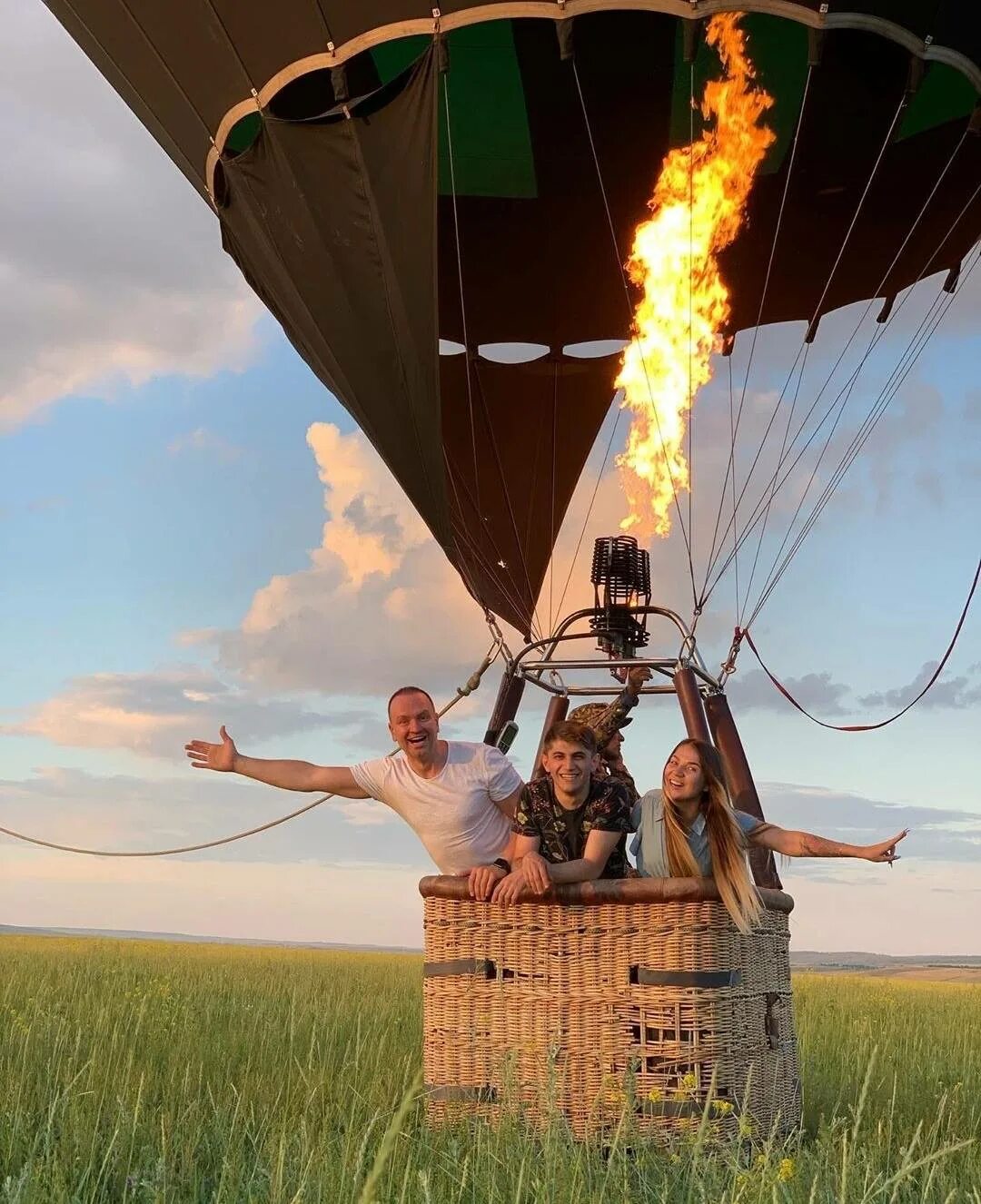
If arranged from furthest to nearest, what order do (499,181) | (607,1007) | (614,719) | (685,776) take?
(499,181) < (614,719) < (685,776) < (607,1007)

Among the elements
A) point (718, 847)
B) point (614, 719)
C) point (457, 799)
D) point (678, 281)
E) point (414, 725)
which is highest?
point (678, 281)

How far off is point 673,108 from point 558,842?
546 centimetres

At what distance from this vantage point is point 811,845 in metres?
4.35

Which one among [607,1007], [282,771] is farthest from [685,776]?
[282,771]

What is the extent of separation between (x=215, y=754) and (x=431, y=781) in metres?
0.78

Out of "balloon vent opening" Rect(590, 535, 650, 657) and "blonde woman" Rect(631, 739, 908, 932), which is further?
"balloon vent opening" Rect(590, 535, 650, 657)

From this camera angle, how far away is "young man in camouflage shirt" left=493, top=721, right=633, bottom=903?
409 cm

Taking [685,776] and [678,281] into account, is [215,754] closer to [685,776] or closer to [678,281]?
[685,776]

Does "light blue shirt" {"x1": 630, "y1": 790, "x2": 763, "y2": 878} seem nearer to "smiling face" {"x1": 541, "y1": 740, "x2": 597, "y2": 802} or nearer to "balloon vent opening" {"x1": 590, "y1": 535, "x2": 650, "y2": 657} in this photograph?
"smiling face" {"x1": 541, "y1": 740, "x2": 597, "y2": 802}

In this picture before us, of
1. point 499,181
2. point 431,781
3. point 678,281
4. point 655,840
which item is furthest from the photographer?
point 499,181

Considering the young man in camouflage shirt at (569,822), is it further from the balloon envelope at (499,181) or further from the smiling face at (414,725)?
the balloon envelope at (499,181)

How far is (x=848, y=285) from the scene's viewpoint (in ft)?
29.6

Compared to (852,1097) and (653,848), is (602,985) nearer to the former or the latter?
(653,848)

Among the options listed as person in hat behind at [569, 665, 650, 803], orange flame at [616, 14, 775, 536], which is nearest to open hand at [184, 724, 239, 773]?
person in hat behind at [569, 665, 650, 803]
